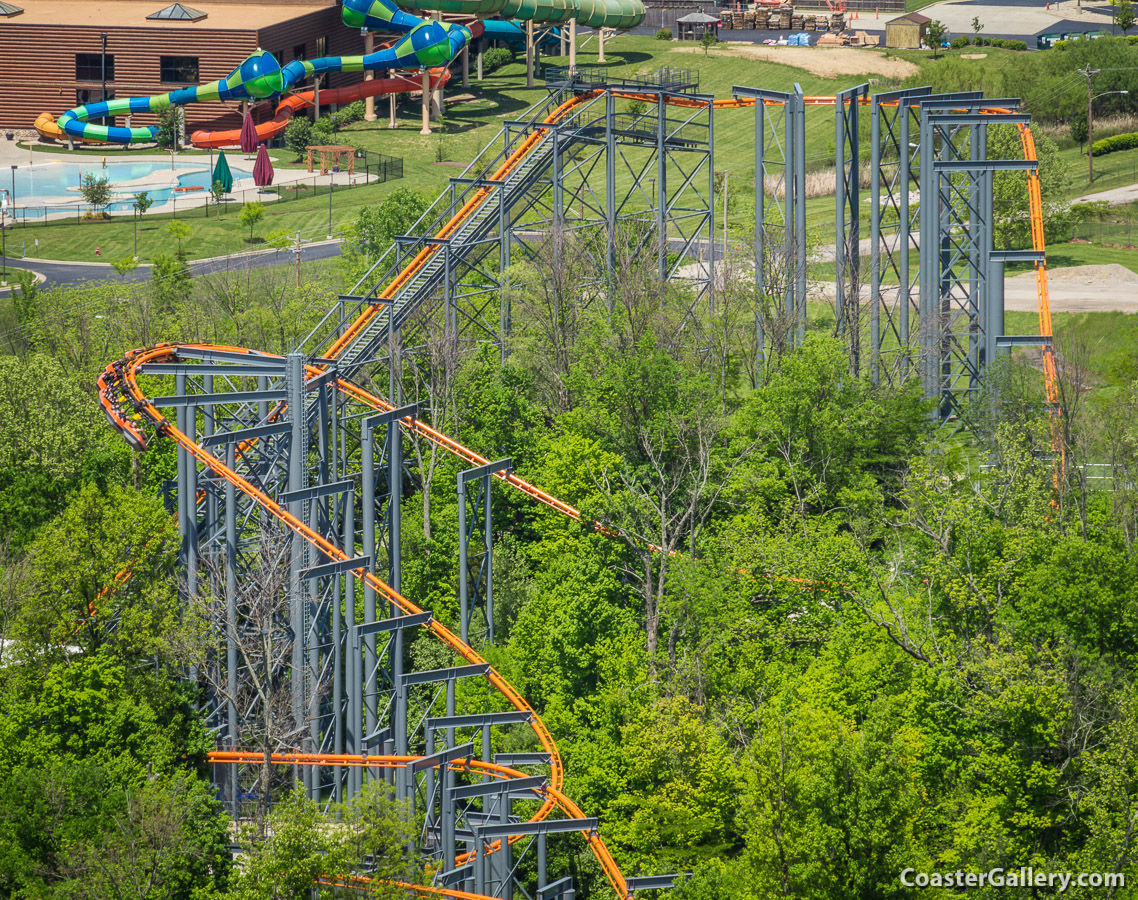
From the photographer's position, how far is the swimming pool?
9581cm

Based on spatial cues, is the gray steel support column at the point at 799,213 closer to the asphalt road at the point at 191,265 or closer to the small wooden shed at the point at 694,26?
the asphalt road at the point at 191,265

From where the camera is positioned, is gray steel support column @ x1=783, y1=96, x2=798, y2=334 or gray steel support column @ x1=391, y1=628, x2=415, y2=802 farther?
gray steel support column @ x1=783, y1=96, x2=798, y2=334

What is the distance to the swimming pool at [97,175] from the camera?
95.8 m

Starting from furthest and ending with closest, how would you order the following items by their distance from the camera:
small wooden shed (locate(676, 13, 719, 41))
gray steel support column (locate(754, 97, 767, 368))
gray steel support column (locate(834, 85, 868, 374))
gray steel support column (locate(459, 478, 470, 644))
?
small wooden shed (locate(676, 13, 719, 41)), gray steel support column (locate(754, 97, 767, 368)), gray steel support column (locate(834, 85, 868, 374)), gray steel support column (locate(459, 478, 470, 644))

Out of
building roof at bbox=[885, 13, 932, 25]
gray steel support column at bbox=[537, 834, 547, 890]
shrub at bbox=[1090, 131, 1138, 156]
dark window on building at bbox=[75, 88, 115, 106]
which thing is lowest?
gray steel support column at bbox=[537, 834, 547, 890]

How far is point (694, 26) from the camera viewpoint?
130 metres

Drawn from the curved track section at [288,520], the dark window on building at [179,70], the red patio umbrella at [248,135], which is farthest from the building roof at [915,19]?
the curved track section at [288,520]

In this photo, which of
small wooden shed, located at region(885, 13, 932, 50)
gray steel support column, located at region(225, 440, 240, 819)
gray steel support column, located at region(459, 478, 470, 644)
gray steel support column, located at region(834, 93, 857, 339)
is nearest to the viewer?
gray steel support column, located at region(225, 440, 240, 819)

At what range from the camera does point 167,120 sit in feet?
345

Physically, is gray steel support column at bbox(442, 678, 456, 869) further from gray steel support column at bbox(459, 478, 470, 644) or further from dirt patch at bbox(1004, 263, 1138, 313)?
dirt patch at bbox(1004, 263, 1138, 313)

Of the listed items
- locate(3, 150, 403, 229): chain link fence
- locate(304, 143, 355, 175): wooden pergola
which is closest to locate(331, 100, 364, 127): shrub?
locate(304, 143, 355, 175): wooden pergola

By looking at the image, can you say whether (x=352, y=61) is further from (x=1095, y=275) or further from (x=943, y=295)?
(x=943, y=295)

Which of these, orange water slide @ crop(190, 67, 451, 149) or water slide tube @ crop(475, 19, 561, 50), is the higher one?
water slide tube @ crop(475, 19, 561, 50)

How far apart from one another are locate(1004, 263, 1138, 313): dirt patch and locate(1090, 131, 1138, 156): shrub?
2202cm
